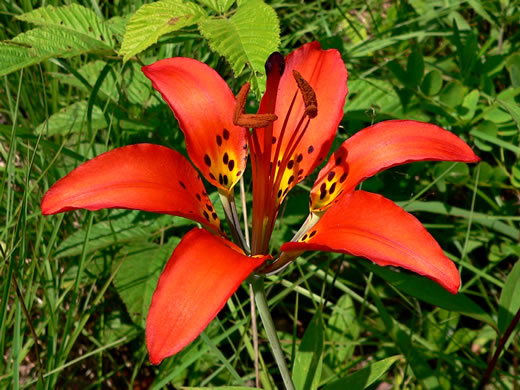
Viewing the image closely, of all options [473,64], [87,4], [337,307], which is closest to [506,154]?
[473,64]

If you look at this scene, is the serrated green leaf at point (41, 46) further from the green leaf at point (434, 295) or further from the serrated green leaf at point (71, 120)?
the green leaf at point (434, 295)

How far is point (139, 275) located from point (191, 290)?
87 centimetres

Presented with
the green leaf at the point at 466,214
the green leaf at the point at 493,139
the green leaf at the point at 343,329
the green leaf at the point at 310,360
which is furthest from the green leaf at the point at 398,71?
the green leaf at the point at 310,360

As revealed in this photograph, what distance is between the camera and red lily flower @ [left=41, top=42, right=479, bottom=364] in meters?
0.92

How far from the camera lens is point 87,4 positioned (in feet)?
6.93

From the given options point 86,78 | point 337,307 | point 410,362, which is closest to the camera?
point 410,362

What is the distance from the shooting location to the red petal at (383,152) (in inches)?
45.2

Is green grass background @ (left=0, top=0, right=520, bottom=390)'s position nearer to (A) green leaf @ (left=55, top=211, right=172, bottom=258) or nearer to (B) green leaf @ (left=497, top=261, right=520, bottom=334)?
(A) green leaf @ (left=55, top=211, right=172, bottom=258)

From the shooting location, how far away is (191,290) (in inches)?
35.5

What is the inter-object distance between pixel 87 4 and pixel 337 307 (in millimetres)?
1259

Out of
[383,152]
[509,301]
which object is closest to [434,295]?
[509,301]

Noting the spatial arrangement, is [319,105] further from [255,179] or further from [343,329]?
[343,329]

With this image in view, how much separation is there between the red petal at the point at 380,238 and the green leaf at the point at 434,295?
385 millimetres

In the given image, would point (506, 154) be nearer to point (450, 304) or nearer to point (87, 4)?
point (450, 304)
